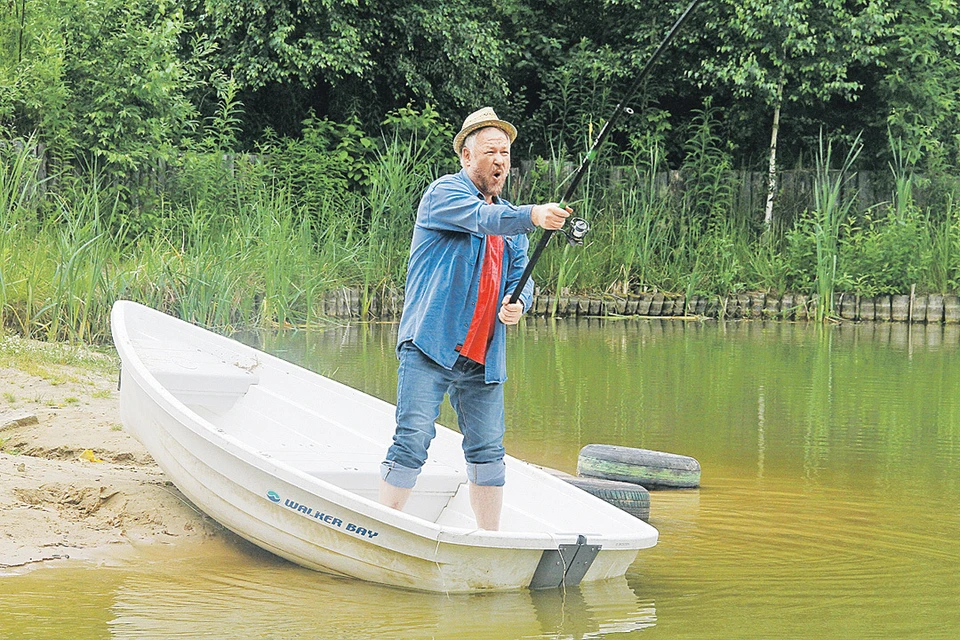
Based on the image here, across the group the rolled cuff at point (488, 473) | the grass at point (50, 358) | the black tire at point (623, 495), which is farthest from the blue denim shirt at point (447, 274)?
the grass at point (50, 358)

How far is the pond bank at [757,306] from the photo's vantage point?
15.0 m

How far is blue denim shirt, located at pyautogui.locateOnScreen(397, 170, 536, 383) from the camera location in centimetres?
412

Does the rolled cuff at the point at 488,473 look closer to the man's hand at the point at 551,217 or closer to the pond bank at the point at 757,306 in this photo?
the man's hand at the point at 551,217

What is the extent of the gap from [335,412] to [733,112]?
13.1 metres

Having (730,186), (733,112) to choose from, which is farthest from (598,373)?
(733,112)

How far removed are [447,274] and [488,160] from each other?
0.43m

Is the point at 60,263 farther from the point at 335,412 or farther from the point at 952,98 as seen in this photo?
the point at 952,98

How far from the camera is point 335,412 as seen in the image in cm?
568

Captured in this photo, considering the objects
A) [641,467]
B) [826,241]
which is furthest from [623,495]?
[826,241]

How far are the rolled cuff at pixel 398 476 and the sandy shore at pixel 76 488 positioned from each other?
880mm

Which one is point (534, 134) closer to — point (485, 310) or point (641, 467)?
point (641, 467)

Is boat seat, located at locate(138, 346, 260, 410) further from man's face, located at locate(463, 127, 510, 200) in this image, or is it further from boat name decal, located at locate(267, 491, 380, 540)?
man's face, located at locate(463, 127, 510, 200)

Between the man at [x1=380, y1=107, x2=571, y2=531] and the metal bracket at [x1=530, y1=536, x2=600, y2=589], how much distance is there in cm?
39

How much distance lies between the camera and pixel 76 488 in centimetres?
488
